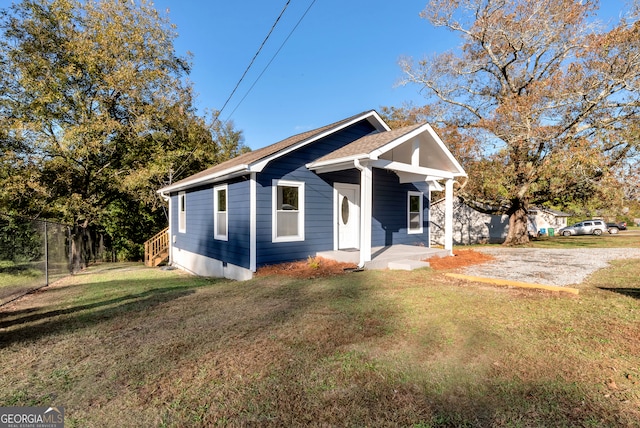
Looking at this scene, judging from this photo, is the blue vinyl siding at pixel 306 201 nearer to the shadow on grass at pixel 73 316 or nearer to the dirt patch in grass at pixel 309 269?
the dirt patch in grass at pixel 309 269

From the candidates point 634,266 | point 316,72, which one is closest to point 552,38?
point 316,72

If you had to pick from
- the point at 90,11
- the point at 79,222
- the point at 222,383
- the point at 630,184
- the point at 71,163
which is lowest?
the point at 222,383

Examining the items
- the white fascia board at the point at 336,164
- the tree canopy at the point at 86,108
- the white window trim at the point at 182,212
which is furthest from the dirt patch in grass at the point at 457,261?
the tree canopy at the point at 86,108

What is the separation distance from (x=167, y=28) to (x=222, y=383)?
19.9 m

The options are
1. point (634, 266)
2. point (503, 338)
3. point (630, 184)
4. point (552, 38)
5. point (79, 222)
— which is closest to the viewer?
point (503, 338)

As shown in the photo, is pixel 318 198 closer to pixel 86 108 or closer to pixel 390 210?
pixel 390 210

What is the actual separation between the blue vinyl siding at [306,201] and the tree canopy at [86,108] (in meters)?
10.2

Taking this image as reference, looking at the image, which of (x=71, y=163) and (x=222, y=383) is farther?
(x=71, y=163)

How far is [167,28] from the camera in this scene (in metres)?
17.3

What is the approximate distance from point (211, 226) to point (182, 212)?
3552 millimetres

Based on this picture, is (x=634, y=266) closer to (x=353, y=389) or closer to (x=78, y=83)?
(x=353, y=389)

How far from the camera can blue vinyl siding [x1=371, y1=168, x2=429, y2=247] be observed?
10.7 meters

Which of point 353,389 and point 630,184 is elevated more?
point 630,184

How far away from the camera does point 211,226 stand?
10.7 m
